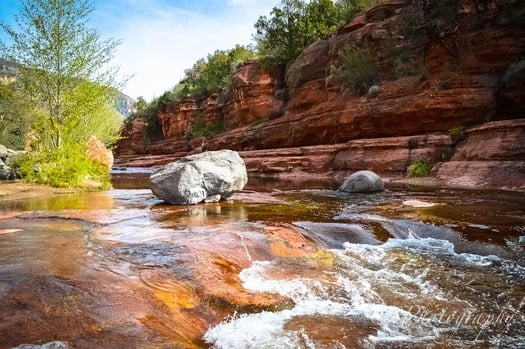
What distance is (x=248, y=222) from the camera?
6.20 m

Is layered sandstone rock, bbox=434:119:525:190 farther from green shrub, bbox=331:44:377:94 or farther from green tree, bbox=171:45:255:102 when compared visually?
green tree, bbox=171:45:255:102

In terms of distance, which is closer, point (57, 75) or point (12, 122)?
point (57, 75)

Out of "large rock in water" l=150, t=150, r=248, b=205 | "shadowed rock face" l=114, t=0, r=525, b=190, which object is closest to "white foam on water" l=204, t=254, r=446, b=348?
"large rock in water" l=150, t=150, r=248, b=205

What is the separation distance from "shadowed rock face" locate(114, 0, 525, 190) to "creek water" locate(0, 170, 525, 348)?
8.90 meters

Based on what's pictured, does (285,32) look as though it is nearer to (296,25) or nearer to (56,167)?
(296,25)

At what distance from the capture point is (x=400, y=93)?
59.5 feet

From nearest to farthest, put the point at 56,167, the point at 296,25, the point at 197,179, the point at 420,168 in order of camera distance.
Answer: the point at 197,179 → the point at 56,167 → the point at 420,168 → the point at 296,25

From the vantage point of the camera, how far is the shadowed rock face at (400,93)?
15.8 metres

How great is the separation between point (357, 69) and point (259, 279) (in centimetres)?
1872

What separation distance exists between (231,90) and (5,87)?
2275cm

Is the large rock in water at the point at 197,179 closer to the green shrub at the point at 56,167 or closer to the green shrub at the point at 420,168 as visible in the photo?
the green shrub at the point at 56,167

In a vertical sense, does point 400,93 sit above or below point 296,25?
below

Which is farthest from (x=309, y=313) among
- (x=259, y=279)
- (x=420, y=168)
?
(x=420, y=168)

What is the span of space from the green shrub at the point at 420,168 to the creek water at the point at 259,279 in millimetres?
7883
